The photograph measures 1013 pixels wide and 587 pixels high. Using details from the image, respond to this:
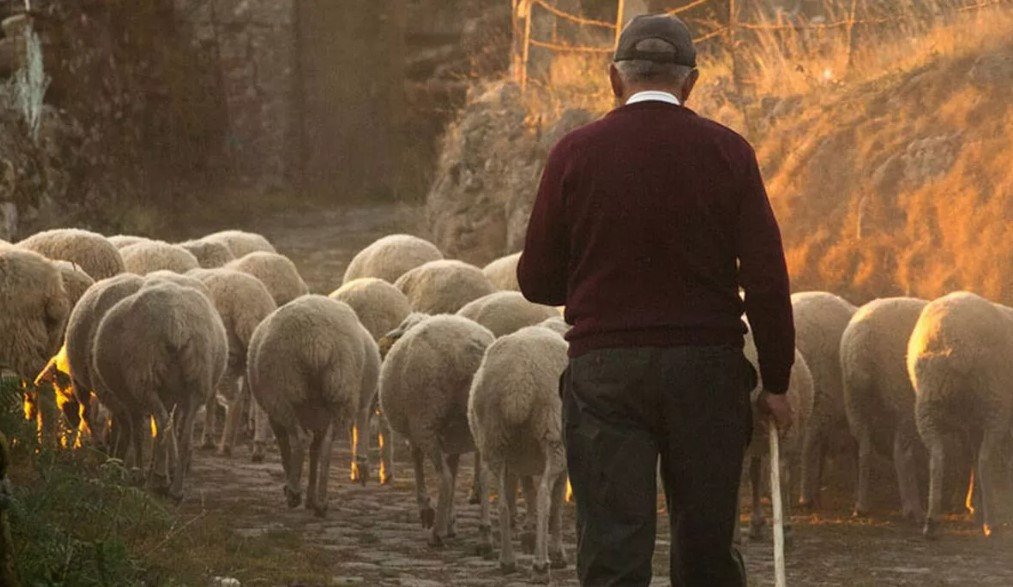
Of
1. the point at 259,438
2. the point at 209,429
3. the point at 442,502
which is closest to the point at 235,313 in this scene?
the point at 259,438

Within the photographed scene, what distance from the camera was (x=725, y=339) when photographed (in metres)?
5.03

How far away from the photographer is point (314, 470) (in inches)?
429

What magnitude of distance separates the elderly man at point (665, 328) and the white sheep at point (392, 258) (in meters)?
10.3

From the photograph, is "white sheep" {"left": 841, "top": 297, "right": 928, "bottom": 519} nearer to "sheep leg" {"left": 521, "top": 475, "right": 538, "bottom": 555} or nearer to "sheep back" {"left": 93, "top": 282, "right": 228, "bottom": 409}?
"sheep leg" {"left": 521, "top": 475, "right": 538, "bottom": 555}

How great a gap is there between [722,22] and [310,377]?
34.6 ft

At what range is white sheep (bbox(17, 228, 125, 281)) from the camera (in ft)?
43.8

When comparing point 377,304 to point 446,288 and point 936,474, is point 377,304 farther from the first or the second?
point 936,474

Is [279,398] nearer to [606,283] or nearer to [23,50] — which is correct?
[606,283]

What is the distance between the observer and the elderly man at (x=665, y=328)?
195 inches

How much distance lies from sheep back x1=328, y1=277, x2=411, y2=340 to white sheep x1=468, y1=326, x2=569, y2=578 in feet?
11.6

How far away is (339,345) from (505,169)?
919 centimetres

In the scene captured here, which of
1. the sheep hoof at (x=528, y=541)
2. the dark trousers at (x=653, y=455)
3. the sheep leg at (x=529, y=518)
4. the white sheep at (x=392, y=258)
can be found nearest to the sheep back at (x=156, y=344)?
the sheep leg at (x=529, y=518)

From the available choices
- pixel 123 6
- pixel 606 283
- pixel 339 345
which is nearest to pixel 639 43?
pixel 606 283

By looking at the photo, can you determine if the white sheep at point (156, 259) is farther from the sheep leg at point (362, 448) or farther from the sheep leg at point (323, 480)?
the sheep leg at point (323, 480)
